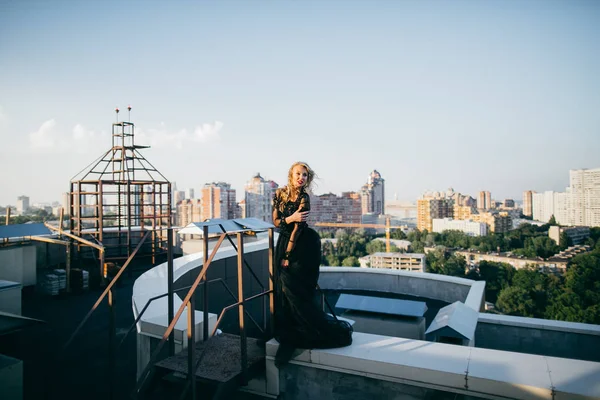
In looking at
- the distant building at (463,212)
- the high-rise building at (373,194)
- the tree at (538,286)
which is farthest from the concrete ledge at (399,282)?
the high-rise building at (373,194)

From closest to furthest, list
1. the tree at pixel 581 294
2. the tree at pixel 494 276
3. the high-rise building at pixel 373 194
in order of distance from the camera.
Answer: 1. the tree at pixel 581 294
2. the tree at pixel 494 276
3. the high-rise building at pixel 373 194

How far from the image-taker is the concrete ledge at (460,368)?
7.17 feet

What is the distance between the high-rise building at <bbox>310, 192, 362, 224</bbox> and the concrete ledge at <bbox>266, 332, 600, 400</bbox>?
3075 inches

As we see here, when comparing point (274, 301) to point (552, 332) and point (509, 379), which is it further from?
point (552, 332)

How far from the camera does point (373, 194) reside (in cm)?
10475

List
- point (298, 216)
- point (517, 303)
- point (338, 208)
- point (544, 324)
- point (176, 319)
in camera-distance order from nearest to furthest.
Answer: point (176, 319) → point (298, 216) → point (544, 324) → point (517, 303) → point (338, 208)

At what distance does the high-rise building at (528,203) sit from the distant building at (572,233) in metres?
35.8

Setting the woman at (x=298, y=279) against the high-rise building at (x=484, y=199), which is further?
the high-rise building at (x=484, y=199)

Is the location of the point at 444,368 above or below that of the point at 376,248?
above

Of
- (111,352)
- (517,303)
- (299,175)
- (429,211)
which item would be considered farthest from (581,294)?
(429,211)

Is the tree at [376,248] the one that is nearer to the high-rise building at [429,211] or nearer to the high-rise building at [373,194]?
the high-rise building at [429,211]

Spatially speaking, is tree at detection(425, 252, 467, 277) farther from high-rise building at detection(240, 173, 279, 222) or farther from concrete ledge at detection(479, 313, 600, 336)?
concrete ledge at detection(479, 313, 600, 336)

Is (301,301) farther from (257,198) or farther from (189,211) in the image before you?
(189,211)

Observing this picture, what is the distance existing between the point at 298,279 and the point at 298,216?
536mm
